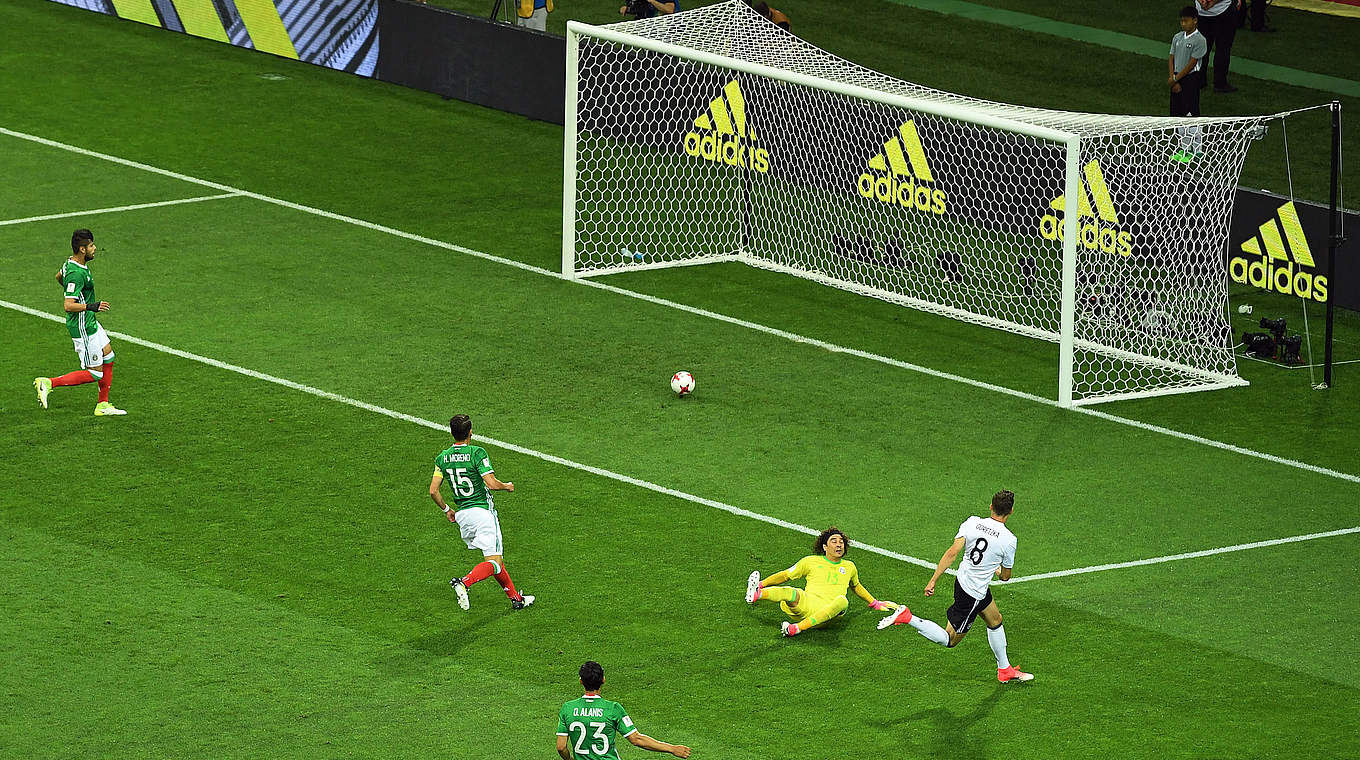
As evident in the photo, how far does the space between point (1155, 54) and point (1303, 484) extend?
16.8 metres

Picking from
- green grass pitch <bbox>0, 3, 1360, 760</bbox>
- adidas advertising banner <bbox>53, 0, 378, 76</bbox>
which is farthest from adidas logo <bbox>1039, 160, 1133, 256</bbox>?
adidas advertising banner <bbox>53, 0, 378, 76</bbox>

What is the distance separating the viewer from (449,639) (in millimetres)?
14945

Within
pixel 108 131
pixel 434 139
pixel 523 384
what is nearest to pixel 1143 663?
pixel 523 384

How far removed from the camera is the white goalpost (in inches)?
851

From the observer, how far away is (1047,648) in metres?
15.0

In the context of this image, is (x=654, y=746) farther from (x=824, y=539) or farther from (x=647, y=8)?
(x=647, y=8)

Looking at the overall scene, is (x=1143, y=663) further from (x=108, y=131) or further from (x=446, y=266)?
(x=108, y=131)

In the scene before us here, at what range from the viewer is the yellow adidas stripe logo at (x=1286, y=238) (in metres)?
22.0

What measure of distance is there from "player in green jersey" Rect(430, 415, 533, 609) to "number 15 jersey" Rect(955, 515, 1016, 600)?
3.19 m

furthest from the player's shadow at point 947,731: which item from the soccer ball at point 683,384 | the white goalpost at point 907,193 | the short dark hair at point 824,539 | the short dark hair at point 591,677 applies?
the white goalpost at point 907,193

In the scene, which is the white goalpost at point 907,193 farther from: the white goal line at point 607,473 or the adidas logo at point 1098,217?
the white goal line at point 607,473

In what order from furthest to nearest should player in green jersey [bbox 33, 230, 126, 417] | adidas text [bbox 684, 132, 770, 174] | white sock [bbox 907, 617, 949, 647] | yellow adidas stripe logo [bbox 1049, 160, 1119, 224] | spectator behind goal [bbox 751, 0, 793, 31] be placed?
spectator behind goal [bbox 751, 0, 793, 31] → adidas text [bbox 684, 132, 770, 174] → yellow adidas stripe logo [bbox 1049, 160, 1119, 224] → player in green jersey [bbox 33, 230, 126, 417] → white sock [bbox 907, 617, 949, 647]

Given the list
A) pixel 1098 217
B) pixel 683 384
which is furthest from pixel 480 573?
pixel 1098 217

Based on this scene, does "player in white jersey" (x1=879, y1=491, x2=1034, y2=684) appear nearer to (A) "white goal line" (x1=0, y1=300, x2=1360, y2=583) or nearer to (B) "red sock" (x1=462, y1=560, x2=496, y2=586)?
(A) "white goal line" (x1=0, y1=300, x2=1360, y2=583)
